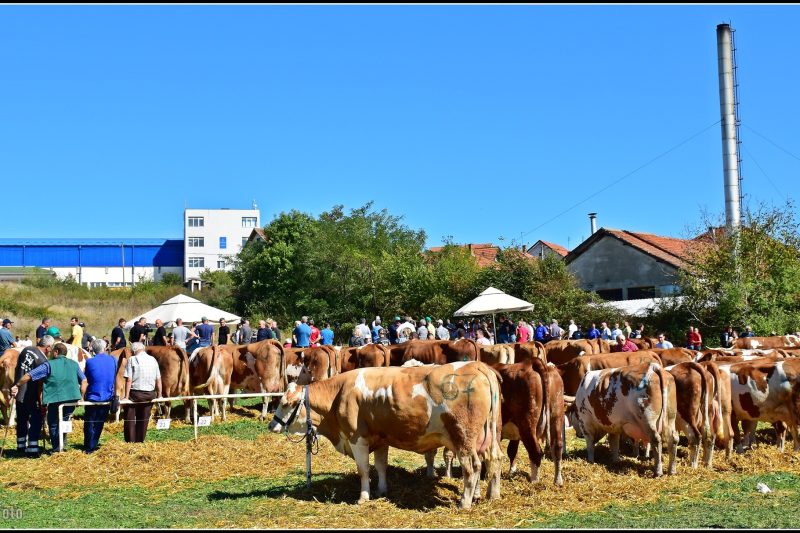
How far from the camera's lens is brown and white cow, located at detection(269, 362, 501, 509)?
10.6 metres

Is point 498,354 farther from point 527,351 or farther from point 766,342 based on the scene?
point 766,342

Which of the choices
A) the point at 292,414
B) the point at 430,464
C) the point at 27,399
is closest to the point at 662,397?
the point at 430,464

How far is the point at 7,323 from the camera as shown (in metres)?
21.6

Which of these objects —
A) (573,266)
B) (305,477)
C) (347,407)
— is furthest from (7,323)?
(573,266)

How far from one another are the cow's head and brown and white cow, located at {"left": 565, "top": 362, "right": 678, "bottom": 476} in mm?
4713

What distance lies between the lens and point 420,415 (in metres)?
10.8

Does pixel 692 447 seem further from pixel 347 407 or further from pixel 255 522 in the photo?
pixel 255 522

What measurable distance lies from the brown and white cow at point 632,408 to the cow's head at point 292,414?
4.71 m

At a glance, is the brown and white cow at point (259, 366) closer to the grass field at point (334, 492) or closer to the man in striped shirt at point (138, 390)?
the man in striped shirt at point (138, 390)

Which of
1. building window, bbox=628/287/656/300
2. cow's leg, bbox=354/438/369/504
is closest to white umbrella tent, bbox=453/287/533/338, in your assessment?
cow's leg, bbox=354/438/369/504

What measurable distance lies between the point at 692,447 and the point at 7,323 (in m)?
16.6

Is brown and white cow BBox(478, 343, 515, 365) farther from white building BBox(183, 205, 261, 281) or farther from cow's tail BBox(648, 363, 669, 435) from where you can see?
white building BBox(183, 205, 261, 281)

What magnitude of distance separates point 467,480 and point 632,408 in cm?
361

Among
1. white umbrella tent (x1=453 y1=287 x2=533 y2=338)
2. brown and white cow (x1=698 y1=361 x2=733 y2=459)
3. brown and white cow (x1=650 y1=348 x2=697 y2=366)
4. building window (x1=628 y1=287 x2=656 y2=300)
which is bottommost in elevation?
brown and white cow (x1=698 y1=361 x2=733 y2=459)
